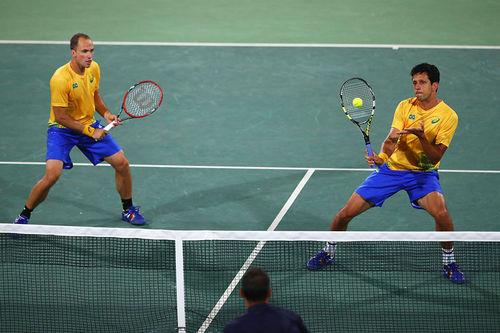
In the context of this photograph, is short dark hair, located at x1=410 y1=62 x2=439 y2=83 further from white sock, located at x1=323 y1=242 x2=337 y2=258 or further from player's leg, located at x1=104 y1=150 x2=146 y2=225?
player's leg, located at x1=104 y1=150 x2=146 y2=225

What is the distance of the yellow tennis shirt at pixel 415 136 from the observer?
9938mm

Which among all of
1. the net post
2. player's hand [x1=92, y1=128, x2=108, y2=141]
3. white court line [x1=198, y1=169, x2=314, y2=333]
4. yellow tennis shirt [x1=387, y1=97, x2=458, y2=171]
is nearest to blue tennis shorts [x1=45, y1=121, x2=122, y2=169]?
player's hand [x1=92, y1=128, x2=108, y2=141]

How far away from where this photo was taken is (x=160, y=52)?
16938mm

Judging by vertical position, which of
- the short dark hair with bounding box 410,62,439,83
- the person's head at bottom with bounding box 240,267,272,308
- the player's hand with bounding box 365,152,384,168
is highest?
the short dark hair with bounding box 410,62,439,83

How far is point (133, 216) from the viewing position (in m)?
11.5

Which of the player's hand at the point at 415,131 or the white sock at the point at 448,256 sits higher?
the player's hand at the point at 415,131

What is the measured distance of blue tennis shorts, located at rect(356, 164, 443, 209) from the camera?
1012 centimetres

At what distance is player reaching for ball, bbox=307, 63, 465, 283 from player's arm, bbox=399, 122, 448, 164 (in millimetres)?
10

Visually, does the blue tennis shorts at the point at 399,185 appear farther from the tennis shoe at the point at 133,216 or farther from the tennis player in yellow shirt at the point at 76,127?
the tennis player in yellow shirt at the point at 76,127

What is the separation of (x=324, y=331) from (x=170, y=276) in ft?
6.26

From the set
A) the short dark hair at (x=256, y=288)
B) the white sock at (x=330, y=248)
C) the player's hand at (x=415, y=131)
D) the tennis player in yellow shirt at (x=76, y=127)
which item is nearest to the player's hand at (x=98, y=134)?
the tennis player in yellow shirt at (x=76, y=127)

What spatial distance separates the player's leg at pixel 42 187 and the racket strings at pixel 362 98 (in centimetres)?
331

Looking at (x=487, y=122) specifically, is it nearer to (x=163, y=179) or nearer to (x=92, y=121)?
(x=163, y=179)

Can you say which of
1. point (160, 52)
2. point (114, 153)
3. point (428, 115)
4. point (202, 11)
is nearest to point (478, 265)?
point (428, 115)
